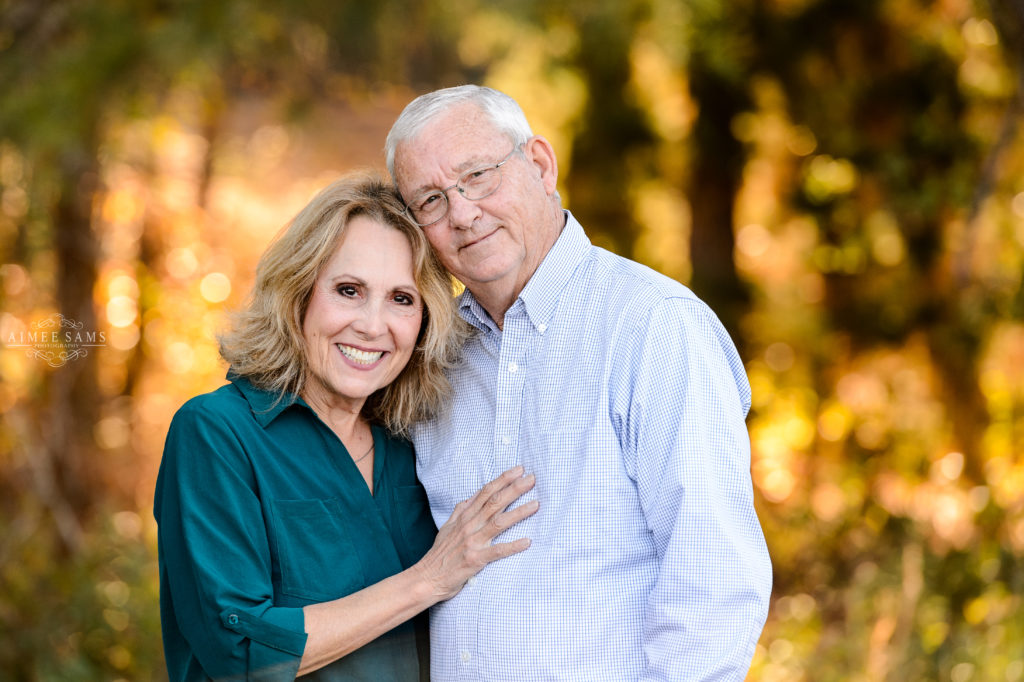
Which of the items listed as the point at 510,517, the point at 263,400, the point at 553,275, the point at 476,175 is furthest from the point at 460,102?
the point at 510,517

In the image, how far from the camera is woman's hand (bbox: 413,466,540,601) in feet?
5.39

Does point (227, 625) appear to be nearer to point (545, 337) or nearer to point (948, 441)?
point (545, 337)

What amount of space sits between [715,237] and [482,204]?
2510 millimetres

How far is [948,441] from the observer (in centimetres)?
419

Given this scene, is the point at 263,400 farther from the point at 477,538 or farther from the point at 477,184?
the point at 477,184

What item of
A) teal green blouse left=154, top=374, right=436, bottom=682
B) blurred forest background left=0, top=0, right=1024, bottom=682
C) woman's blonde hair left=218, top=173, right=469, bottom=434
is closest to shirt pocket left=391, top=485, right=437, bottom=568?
teal green blouse left=154, top=374, right=436, bottom=682

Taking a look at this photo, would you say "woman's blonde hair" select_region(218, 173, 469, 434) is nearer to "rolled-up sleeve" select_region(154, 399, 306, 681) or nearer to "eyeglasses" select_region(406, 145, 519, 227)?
"eyeglasses" select_region(406, 145, 519, 227)

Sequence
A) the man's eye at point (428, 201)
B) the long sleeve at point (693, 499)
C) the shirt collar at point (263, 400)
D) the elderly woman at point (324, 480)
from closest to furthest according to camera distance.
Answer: the long sleeve at point (693, 499) → the elderly woman at point (324, 480) → the shirt collar at point (263, 400) → the man's eye at point (428, 201)

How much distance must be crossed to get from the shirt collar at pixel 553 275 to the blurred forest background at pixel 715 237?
1621mm

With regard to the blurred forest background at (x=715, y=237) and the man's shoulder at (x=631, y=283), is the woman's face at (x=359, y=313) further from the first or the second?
the blurred forest background at (x=715, y=237)

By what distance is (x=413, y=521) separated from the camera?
1.91 metres

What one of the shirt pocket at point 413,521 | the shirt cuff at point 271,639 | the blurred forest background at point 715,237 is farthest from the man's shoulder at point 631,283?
the blurred forest background at point 715,237

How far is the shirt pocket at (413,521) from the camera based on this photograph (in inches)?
73.8

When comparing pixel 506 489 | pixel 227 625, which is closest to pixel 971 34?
pixel 506 489
